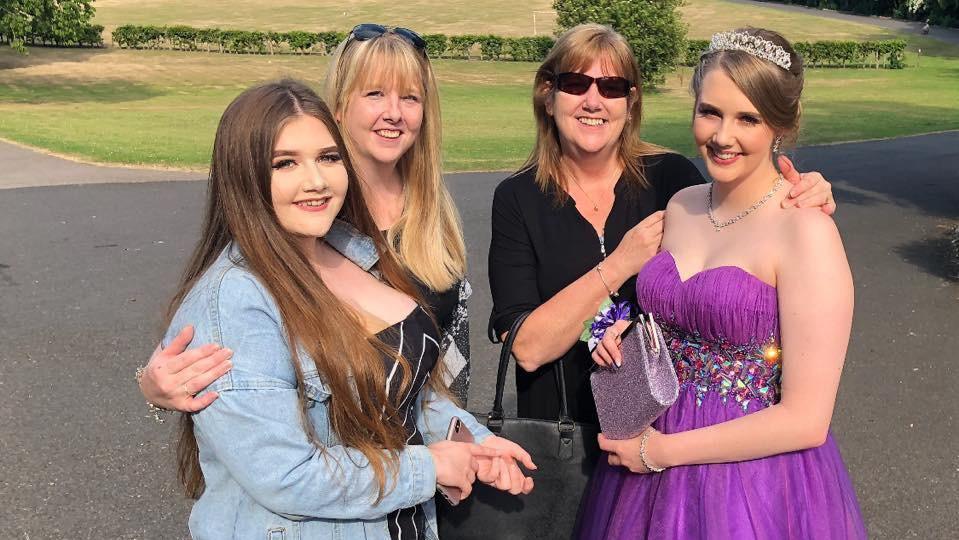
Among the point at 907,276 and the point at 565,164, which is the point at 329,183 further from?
the point at 907,276

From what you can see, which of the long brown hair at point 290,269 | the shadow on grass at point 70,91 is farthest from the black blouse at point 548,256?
the shadow on grass at point 70,91

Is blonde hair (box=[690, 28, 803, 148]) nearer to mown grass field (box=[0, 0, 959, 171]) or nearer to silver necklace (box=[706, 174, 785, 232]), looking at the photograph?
silver necklace (box=[706, 174, 785, 232])

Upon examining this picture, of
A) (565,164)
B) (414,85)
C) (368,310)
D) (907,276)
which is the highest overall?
(414,85)

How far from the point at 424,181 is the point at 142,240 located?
802 centimetres

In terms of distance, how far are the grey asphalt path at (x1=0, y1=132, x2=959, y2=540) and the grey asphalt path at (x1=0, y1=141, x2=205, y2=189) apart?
3.76ft

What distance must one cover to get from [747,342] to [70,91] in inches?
1474

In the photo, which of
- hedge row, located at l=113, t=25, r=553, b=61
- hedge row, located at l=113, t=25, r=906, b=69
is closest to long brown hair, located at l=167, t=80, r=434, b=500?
hedge row, located at l=113, t=25, r=906, b=69

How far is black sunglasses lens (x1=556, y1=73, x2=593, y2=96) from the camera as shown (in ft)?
9.66

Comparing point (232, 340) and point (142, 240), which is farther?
point (142, 240)

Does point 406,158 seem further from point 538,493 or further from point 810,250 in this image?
point 810,250

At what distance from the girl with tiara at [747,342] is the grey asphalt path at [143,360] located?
7.80 ft

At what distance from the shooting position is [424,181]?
10.5 ft

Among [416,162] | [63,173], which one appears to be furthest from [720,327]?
[63,173]

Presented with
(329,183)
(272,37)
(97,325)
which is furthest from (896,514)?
(272,37)
